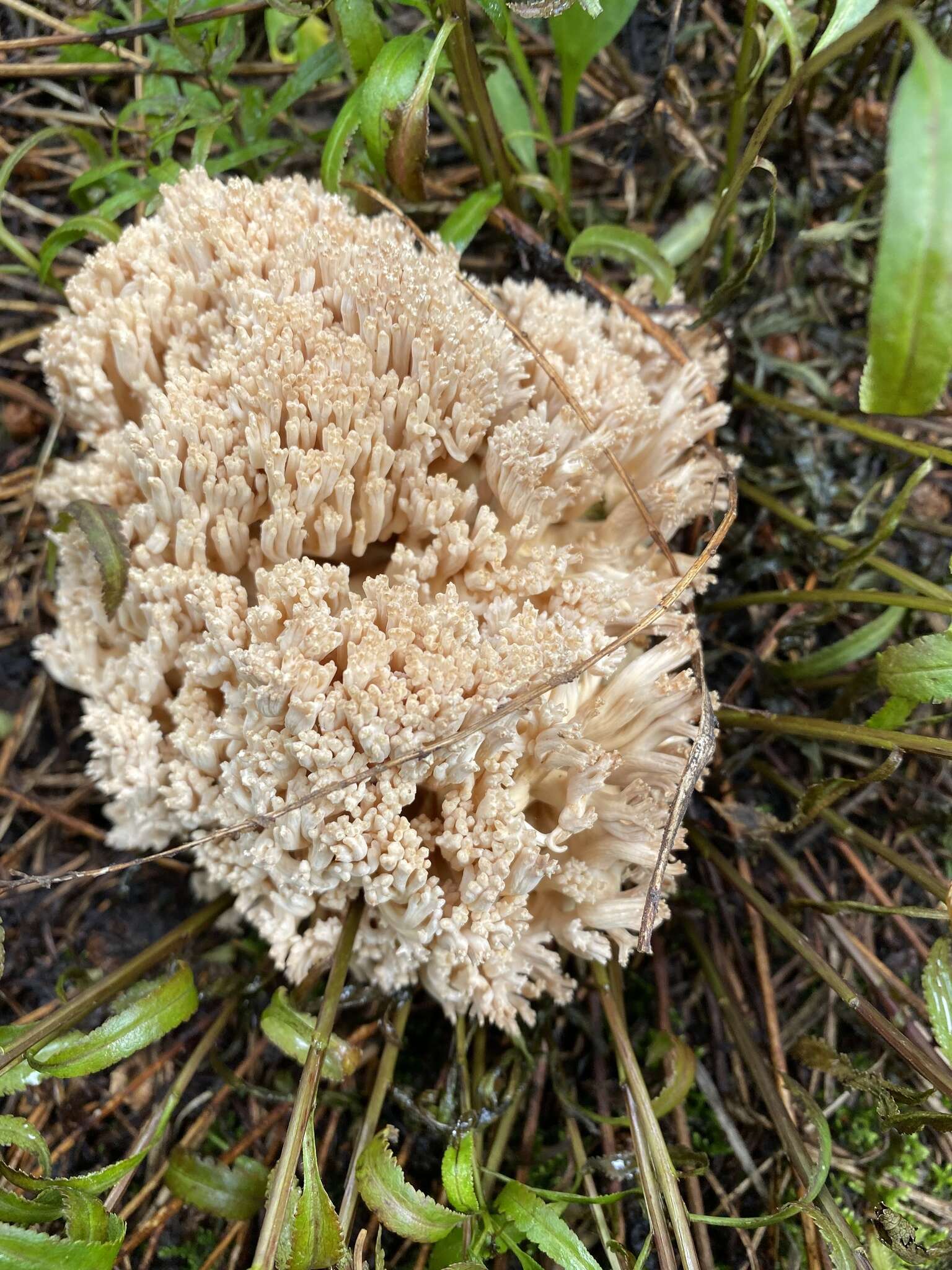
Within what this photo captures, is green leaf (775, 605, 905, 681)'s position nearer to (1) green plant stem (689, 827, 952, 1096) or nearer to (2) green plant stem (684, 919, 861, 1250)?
(1) green plant stem (689, 827, 952, 1096)

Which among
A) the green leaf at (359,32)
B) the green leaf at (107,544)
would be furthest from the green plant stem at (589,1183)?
the green leaf at (359,32)

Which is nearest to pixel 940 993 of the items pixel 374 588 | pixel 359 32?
pixel 374 588

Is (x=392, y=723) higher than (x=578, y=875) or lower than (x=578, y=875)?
higher

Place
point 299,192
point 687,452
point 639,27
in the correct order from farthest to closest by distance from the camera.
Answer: point 639,27, point 687,452, point 299,192

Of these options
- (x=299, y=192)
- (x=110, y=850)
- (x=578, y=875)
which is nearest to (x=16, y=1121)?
(x=110, y=850)

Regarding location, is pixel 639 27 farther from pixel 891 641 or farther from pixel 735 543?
pixel 891 641

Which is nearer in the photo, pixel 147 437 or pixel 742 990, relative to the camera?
pixel 147 437

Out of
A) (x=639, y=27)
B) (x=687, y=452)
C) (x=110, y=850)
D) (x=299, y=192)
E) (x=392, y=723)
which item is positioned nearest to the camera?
(x=392, y=723)

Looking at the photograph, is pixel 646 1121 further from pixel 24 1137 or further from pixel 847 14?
pixel 847 14
